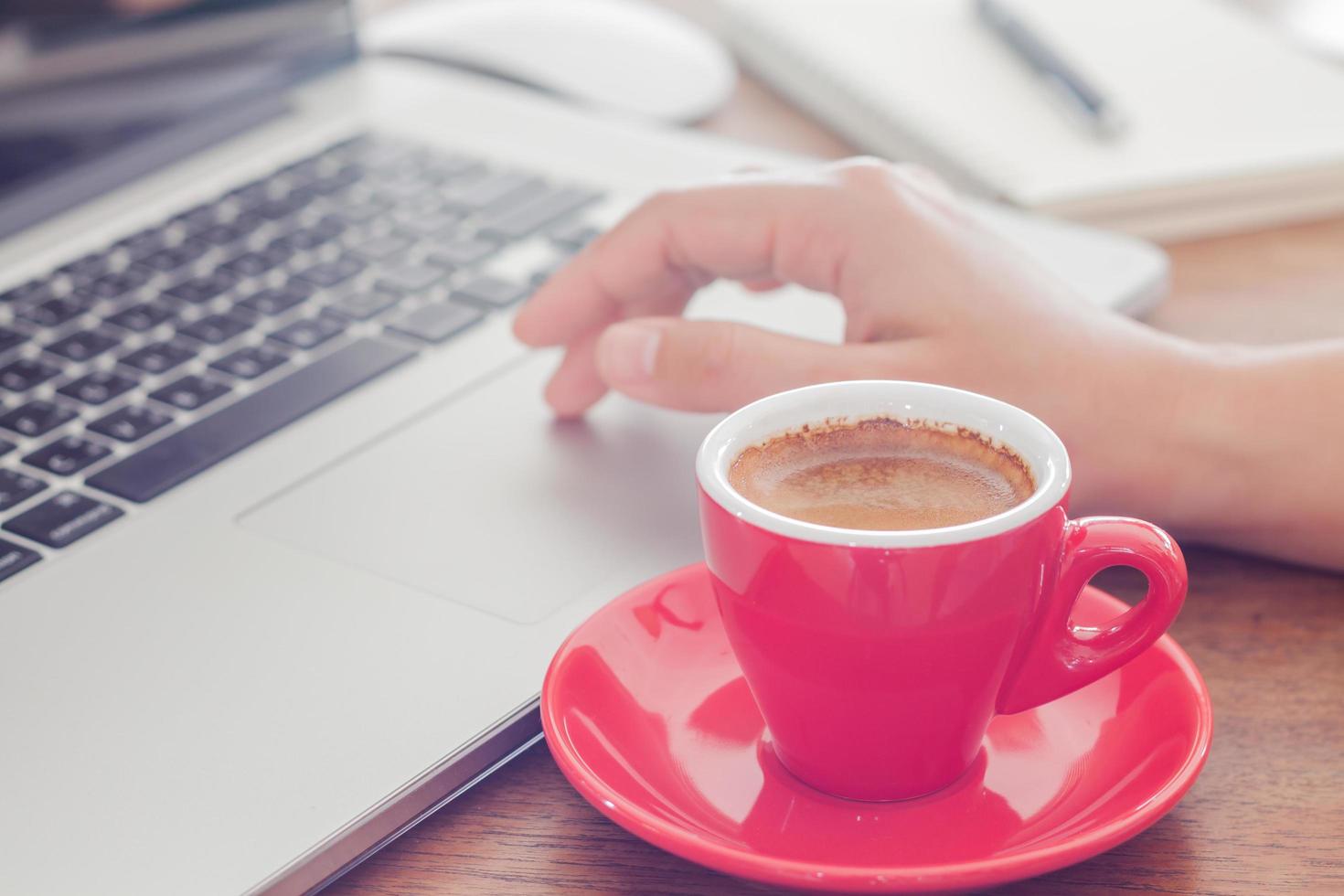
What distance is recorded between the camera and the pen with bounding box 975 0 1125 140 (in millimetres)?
981

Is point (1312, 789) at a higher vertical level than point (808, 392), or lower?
lower

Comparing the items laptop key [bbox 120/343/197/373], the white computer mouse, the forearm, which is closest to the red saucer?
the forearm

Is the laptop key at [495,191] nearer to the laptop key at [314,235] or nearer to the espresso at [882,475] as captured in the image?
the laptop key at [314,235]

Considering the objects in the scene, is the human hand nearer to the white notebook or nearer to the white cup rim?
the white cup rim

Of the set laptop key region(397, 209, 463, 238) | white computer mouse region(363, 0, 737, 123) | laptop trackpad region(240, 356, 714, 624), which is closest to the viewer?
laptop trackpad region(240, 356, 714, 624)

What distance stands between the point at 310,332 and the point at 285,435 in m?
0.11

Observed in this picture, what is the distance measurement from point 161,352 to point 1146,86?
0.76m

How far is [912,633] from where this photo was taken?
415mm

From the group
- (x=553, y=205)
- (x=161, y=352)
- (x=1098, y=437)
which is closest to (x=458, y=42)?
(x=553, y=205)

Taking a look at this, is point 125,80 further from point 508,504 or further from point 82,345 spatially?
point 508,504

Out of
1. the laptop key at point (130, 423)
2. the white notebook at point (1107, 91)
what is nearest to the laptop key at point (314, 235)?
the laptop key at point (130, 423)

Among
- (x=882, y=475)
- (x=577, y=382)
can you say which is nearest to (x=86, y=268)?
(x=577, y=382)

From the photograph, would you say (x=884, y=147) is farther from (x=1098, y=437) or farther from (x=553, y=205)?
(x=1098, y=437)

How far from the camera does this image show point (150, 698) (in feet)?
1.62
